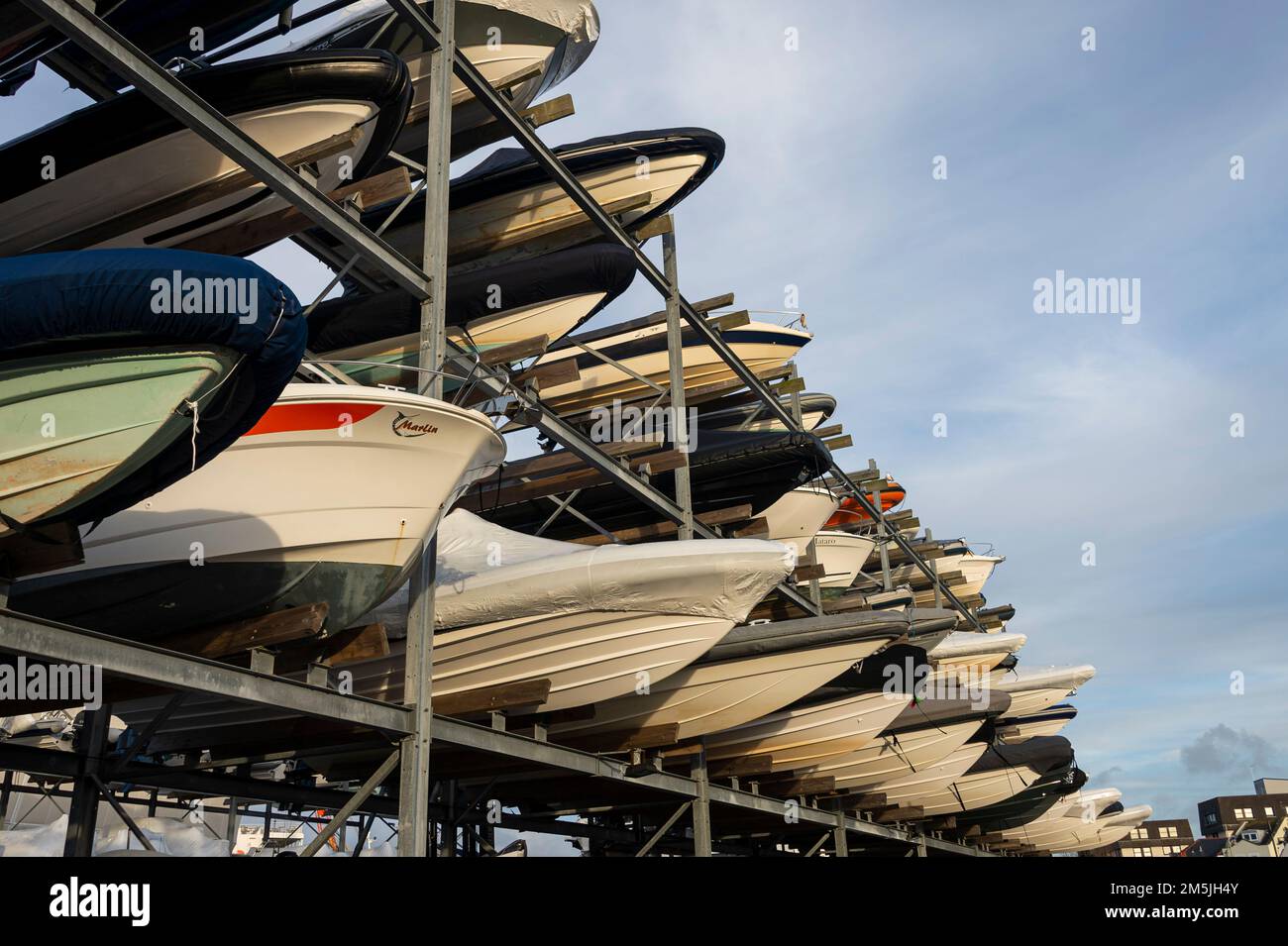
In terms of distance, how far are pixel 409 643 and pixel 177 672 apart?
163 cm

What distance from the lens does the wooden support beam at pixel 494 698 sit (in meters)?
7.56

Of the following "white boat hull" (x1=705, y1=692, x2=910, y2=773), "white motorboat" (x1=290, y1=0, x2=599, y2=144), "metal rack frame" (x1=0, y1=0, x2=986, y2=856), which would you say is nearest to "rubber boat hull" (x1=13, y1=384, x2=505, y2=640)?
"metal rack frame" (x1=0, y1=0, x2=986, y2=856)

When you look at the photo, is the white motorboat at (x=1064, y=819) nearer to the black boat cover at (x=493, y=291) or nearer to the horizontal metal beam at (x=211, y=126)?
the black boat cover at (x=493, y=291)

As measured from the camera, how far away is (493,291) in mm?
10438

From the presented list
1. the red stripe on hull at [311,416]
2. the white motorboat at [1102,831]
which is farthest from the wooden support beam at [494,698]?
the white motorboat at [1102,831]

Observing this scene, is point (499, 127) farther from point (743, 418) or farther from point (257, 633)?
point (743, 418)

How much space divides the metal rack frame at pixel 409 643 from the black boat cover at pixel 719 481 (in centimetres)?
194

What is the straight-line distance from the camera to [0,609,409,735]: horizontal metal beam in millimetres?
4391

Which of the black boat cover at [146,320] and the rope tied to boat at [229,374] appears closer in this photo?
the black boat cover at [146,320]

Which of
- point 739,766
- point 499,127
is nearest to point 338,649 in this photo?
point 499,127

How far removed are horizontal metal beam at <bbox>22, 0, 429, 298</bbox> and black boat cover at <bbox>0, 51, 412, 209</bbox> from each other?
0.95m
